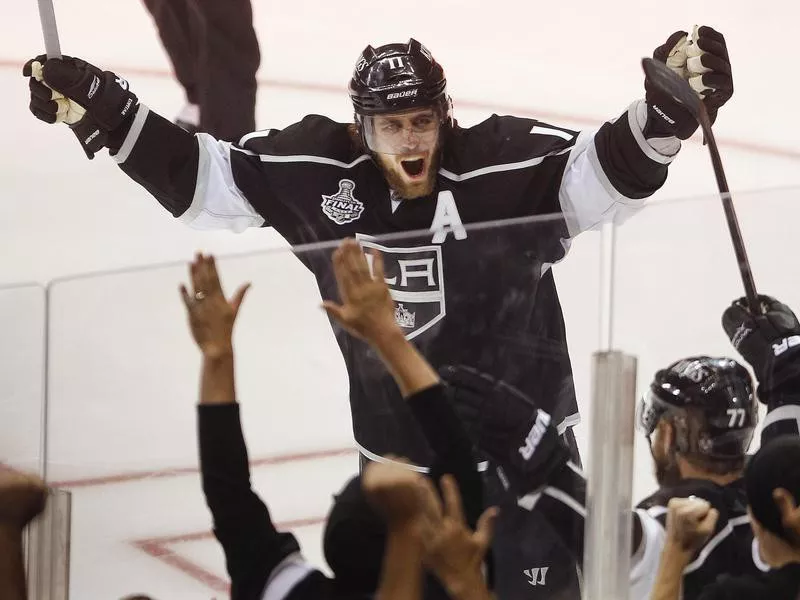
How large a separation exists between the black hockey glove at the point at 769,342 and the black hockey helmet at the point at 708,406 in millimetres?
33

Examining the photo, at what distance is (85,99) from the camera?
2732 millimetres

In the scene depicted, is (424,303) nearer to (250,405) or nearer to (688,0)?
(250,405)

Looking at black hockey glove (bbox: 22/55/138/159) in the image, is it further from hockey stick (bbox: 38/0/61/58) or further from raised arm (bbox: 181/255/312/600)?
raised arm (bbox: 181/255/312/600)

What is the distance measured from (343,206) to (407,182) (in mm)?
130

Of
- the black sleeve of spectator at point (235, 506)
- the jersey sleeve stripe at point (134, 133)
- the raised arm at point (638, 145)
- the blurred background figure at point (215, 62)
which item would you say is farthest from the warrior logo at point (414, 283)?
the blurred background figure at point (215, 62)

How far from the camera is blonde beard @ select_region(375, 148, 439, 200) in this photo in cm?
265

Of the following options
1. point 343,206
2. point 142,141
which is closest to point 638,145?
point 343,206

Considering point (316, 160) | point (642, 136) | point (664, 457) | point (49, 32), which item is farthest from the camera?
point (49, 32)

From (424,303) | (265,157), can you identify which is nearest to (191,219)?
(265,157)

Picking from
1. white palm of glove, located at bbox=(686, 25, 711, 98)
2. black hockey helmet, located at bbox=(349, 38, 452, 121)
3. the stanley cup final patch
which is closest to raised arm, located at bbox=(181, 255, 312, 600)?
the stanley cup final patch

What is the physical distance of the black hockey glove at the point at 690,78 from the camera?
8.47 ft

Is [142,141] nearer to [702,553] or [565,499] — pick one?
[565,499]

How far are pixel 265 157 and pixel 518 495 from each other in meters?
1.18

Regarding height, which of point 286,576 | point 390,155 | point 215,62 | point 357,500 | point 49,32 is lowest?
point 286,576
